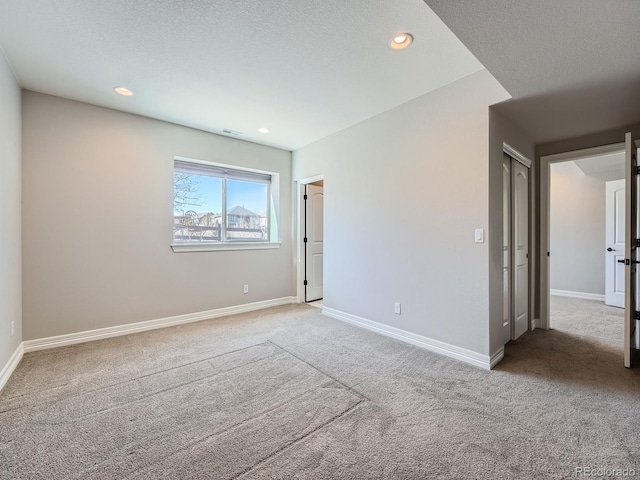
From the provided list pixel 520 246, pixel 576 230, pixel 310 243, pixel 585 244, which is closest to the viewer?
pixel 520 246

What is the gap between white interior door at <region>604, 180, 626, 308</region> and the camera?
449 centimetres

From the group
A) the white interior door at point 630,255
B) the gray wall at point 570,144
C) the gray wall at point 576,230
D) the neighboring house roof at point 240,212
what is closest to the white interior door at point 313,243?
the neighboring house roof at point 240,212

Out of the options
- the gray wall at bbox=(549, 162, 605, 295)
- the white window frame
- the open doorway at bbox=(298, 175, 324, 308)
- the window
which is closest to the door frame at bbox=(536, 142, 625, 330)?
the gray wall at bbox=(549, 162, 605, 295)

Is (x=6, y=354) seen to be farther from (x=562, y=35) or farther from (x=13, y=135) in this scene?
(x=562, y=35)

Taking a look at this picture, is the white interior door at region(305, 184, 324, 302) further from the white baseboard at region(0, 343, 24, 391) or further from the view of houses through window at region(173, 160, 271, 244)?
the white baseboard at region(0, 343, 24, 391)

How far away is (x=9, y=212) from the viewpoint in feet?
8.11

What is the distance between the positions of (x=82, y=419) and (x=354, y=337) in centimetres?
238

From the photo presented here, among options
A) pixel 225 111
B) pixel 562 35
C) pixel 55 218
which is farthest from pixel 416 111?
pixel 55 218

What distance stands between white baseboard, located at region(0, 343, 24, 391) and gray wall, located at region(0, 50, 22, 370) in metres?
0.05

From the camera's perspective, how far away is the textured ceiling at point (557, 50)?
4.85 ft

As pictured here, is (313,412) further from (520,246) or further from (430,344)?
(520,246)

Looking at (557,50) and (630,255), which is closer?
(557,50)

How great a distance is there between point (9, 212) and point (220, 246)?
212cm

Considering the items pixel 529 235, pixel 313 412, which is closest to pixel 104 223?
pixel 313 412
